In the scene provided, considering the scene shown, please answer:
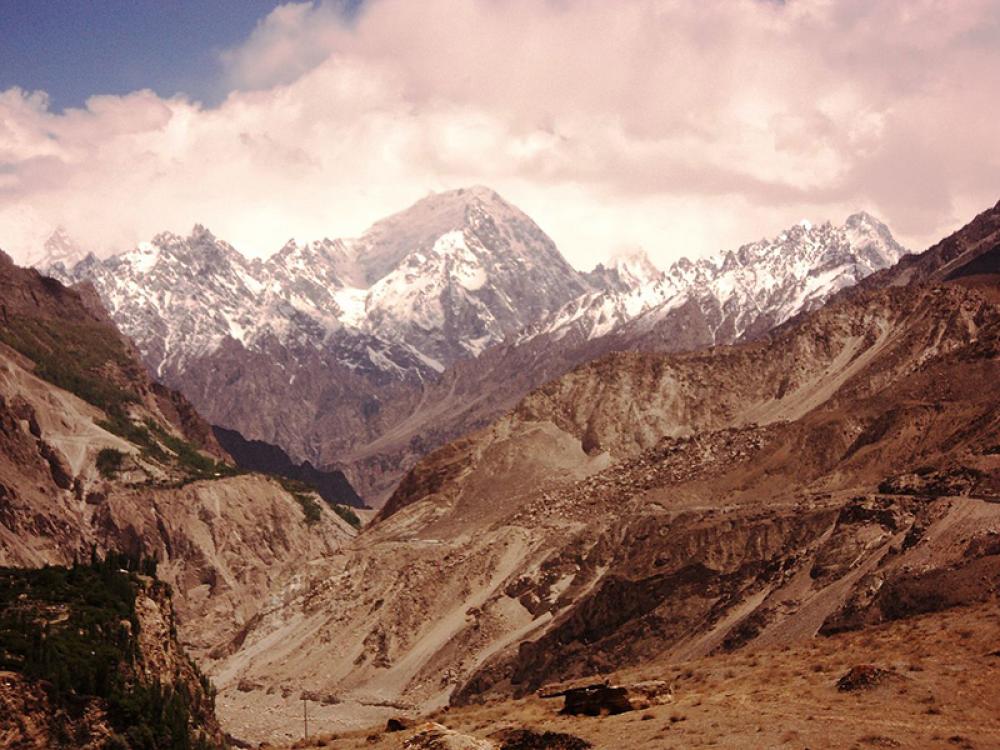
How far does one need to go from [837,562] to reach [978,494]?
9166 millimetres

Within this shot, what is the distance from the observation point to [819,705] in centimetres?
4656

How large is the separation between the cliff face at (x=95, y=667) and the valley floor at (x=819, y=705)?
1160 cm

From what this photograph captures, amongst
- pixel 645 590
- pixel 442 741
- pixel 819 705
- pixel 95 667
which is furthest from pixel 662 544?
Result: pixel 442 741

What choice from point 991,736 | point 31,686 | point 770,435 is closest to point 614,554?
point 770,435

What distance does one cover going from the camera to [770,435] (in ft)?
543

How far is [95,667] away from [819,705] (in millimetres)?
29416

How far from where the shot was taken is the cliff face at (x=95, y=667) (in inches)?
2317

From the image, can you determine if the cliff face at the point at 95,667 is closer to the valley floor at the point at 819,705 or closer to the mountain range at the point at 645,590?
the mountain range at the point at 645,590

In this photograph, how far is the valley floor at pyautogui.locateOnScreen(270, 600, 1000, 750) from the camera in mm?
42875

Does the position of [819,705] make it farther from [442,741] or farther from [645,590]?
[645,590]

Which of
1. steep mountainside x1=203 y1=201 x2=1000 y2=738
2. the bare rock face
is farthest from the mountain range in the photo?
steep mountainside x1=203 y1=201 x2=1000 y2=738

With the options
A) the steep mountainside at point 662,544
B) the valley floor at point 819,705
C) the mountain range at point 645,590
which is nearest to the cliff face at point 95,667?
the mountain range at point 645,590

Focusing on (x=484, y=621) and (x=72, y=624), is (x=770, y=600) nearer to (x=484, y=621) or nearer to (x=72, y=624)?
(x=484, y=621)

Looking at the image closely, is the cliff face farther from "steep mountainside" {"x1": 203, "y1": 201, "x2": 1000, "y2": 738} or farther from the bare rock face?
"steep mountainside" {"x1": 203, "y1": 201, "x2": 1000, "y2": 738}
